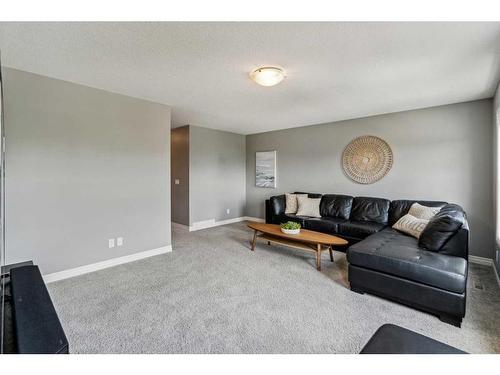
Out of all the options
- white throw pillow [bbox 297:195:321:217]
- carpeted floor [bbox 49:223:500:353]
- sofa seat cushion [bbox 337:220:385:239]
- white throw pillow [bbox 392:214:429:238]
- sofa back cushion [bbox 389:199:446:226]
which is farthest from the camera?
white throw pillow [bbox 297:195:321:217]

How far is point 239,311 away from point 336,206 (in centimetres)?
300

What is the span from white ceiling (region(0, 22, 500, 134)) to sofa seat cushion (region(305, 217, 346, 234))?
1906mm

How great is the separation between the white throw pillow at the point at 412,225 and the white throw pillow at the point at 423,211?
0.11 m

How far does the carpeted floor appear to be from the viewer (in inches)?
69.2

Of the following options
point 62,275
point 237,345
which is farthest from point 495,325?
point 62,275

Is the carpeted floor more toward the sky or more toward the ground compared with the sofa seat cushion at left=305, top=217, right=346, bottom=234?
more toward the ground

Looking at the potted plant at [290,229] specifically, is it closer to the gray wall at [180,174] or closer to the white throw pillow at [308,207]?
the white throw pillow at [308,207]

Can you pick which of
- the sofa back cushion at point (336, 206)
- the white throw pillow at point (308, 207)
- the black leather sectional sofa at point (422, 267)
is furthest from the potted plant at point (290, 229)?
the sofa back cushion at point (336, 206)

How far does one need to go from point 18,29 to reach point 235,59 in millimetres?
1639

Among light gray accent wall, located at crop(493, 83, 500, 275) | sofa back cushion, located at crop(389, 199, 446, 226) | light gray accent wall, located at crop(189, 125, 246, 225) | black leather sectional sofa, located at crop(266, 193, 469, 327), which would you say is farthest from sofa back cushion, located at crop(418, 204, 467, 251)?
light gray accent wall, located at crop(189, 125, 246, 225)

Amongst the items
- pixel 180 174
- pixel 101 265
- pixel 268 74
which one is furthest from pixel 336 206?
pixel 101 265

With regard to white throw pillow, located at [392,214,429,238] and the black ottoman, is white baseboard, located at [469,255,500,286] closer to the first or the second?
white throw pillow, located at [392,214,429,238]

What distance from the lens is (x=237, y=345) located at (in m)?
1.73
